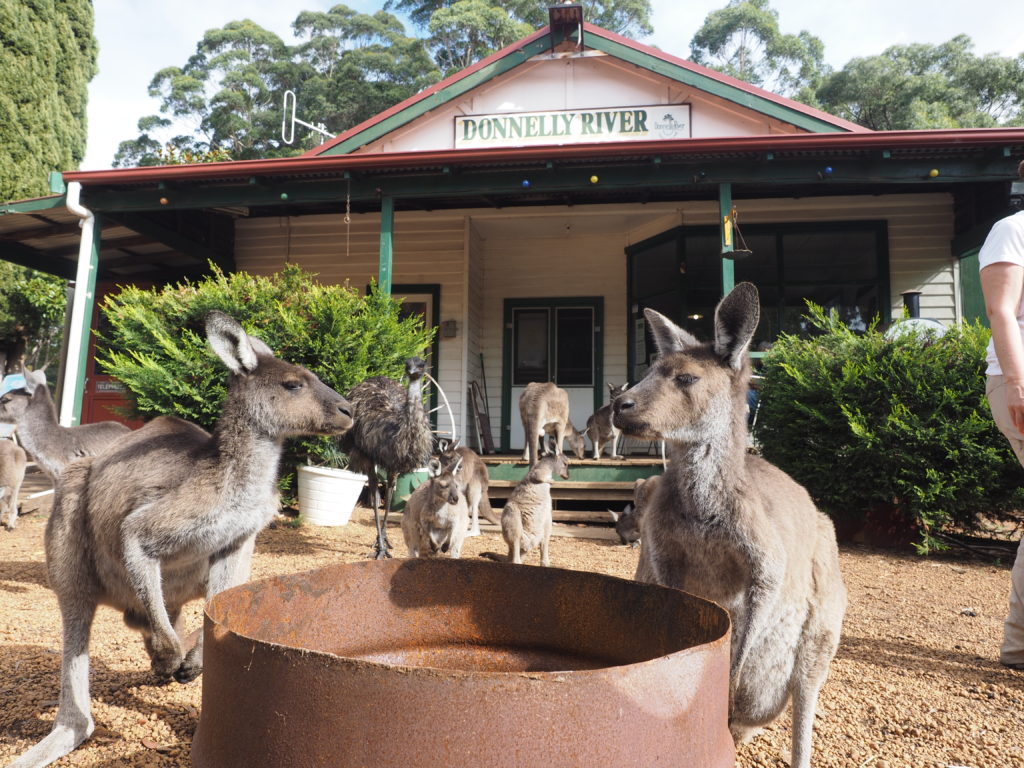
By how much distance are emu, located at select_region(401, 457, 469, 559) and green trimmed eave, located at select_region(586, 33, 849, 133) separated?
8466mm

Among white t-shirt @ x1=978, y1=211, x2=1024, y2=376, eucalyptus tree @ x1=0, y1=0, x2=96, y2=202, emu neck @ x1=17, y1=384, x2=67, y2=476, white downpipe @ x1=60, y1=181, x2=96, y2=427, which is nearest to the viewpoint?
white t-shirt @ x1=978, y1=211, x2=1024, y2=376

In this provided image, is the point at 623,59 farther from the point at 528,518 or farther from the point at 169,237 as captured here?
the point at 528,518

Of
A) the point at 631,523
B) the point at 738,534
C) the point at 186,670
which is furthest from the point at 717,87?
the point at 186,670

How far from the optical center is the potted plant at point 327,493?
25.7 ft

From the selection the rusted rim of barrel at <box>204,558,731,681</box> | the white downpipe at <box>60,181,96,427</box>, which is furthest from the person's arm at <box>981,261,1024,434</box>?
the white downpipe at <box>60,181,96,427</box>

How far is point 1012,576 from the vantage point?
12.0ft

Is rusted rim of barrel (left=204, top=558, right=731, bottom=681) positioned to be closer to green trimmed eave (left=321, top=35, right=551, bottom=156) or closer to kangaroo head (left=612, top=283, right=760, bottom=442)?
kangaroo head (left=612, top=283, right=760, bottom=442)

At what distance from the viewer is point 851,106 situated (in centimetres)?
3406

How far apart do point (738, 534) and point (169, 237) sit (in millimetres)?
11890

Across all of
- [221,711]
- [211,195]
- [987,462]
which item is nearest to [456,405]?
[211,195]

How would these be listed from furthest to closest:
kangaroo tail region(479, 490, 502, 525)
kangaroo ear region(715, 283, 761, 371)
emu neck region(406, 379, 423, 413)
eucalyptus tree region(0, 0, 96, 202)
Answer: eucalyptus tree region(0, 0, 96, 202), kangaroo tail region(479, 490, 502, 525), emu neck region(406, 379, 423, 413), kangaroo ear region(715, 283, 761, 371)

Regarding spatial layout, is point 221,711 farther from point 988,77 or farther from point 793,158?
point 988,77

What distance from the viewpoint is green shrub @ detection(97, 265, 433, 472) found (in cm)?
786

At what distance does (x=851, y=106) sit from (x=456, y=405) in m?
31.8
